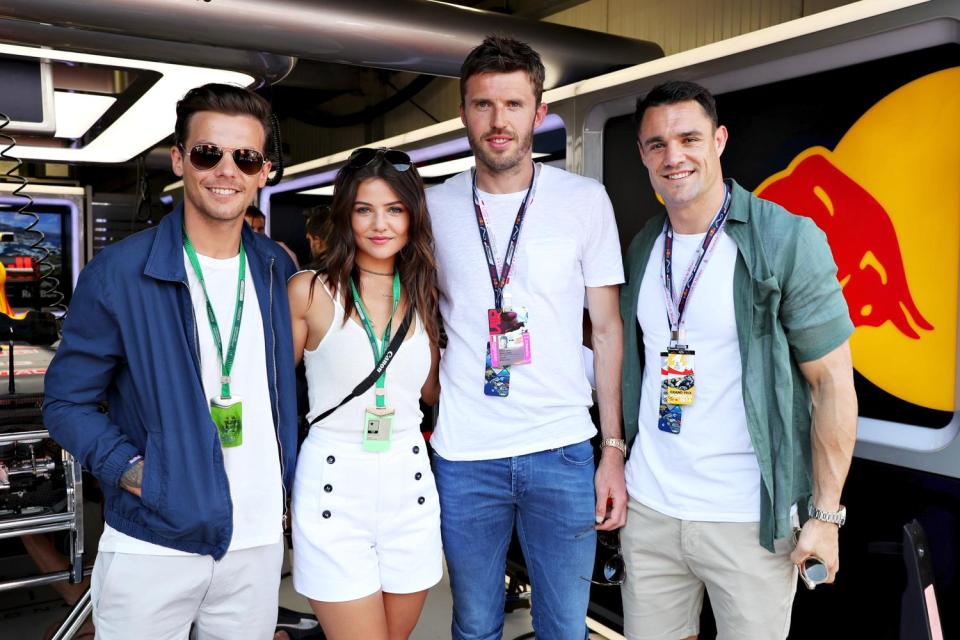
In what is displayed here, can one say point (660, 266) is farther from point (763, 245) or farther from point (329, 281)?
point (329, 281)

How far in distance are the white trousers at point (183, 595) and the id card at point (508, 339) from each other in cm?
70

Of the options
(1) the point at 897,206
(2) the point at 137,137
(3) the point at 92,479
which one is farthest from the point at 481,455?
(2) the point at 137,137

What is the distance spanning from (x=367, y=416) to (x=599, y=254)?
28.9 inches

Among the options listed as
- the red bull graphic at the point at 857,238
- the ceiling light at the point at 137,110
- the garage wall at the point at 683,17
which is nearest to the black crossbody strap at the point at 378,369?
the red bull graphic at the point at 857,238

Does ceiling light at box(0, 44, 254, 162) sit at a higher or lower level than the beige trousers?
higher

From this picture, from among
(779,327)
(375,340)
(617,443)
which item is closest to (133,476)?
(375,340)

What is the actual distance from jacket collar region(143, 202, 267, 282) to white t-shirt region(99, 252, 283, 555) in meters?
0.05

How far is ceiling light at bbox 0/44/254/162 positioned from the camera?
327 centimetres

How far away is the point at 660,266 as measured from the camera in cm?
198

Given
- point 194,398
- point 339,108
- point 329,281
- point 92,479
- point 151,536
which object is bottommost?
point 92,479

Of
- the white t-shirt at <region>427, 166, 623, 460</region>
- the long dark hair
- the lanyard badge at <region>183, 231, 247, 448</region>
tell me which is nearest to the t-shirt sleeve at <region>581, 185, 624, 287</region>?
the white t-shirt at <region>427, 166, 623, 460</region>

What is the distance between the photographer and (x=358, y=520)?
1843 mm

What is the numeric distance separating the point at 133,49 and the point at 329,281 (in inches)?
76.5

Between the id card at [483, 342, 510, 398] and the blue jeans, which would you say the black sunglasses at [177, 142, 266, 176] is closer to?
the id card at [483, 342, 510, 398]
